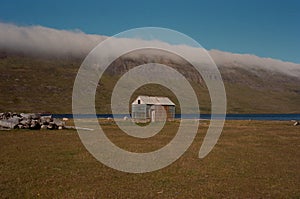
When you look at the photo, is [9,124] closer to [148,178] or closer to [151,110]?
[148,178]

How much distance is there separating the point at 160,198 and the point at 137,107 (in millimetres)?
94418

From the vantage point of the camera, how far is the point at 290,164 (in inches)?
1008

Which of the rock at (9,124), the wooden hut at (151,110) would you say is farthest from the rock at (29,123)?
the wooden hut at (151,110)

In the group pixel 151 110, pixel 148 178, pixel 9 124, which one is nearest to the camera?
pixel 148 178

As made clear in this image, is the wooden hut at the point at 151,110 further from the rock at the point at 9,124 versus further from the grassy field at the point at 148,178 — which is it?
the grassy field at the point at 148,178

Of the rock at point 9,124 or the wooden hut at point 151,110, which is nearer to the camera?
the rock at point 9,124

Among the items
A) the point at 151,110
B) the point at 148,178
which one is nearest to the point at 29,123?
the point at 148,178

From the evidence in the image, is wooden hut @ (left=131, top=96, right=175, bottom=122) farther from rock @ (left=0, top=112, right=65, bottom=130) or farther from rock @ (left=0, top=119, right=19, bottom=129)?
rock @ (left=0, top=119, right=19, bottom=129)

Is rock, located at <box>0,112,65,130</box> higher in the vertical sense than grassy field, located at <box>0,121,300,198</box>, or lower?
higher

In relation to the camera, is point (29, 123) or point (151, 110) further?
point (151, 110)

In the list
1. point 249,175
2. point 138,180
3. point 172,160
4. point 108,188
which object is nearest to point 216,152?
point 172,160

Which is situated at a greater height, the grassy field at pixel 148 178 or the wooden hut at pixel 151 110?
the wooden hut at pixel 151 110

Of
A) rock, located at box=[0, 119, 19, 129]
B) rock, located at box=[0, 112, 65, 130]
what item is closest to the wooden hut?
rock, located at box=[0, 112, 65, 130]

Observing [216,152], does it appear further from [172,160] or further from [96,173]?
[96,173]
